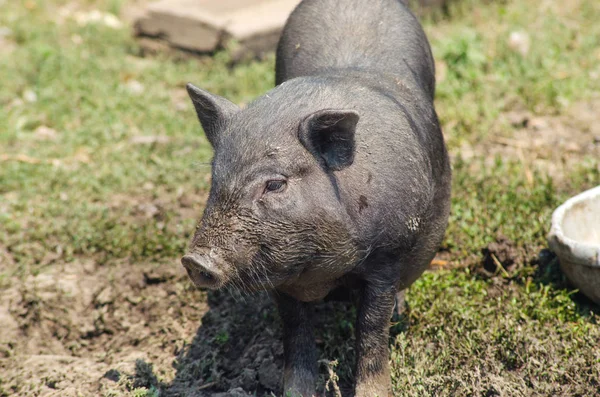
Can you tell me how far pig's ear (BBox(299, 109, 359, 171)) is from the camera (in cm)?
308

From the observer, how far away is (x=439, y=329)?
4078 mm

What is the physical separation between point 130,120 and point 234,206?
154 inches

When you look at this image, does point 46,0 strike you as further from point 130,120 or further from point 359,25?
point 359,25

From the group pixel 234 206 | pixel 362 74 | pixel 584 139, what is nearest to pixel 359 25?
pixel 362 74

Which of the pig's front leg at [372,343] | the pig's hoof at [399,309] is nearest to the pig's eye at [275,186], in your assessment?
the pig's front leg at [372,343]

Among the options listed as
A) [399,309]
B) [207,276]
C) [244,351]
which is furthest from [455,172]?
[207,276]

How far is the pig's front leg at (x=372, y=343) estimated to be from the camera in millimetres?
3541

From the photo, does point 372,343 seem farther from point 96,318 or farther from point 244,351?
point 96,318

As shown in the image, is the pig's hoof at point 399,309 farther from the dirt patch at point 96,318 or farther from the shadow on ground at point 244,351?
the dirt patch at point 96,318

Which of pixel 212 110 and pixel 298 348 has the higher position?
pixel 212 110

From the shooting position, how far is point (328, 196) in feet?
10.4

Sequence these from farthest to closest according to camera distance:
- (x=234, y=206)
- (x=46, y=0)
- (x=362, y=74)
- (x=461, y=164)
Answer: (x=46, y=0)
(x=461, y=164)
(x=362, y=74)
(x=234, y=206)

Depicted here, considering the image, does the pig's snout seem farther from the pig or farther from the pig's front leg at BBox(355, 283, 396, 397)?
the pig's front leg at BBox(355, 283, 396, 397)

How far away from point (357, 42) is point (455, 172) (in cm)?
158
